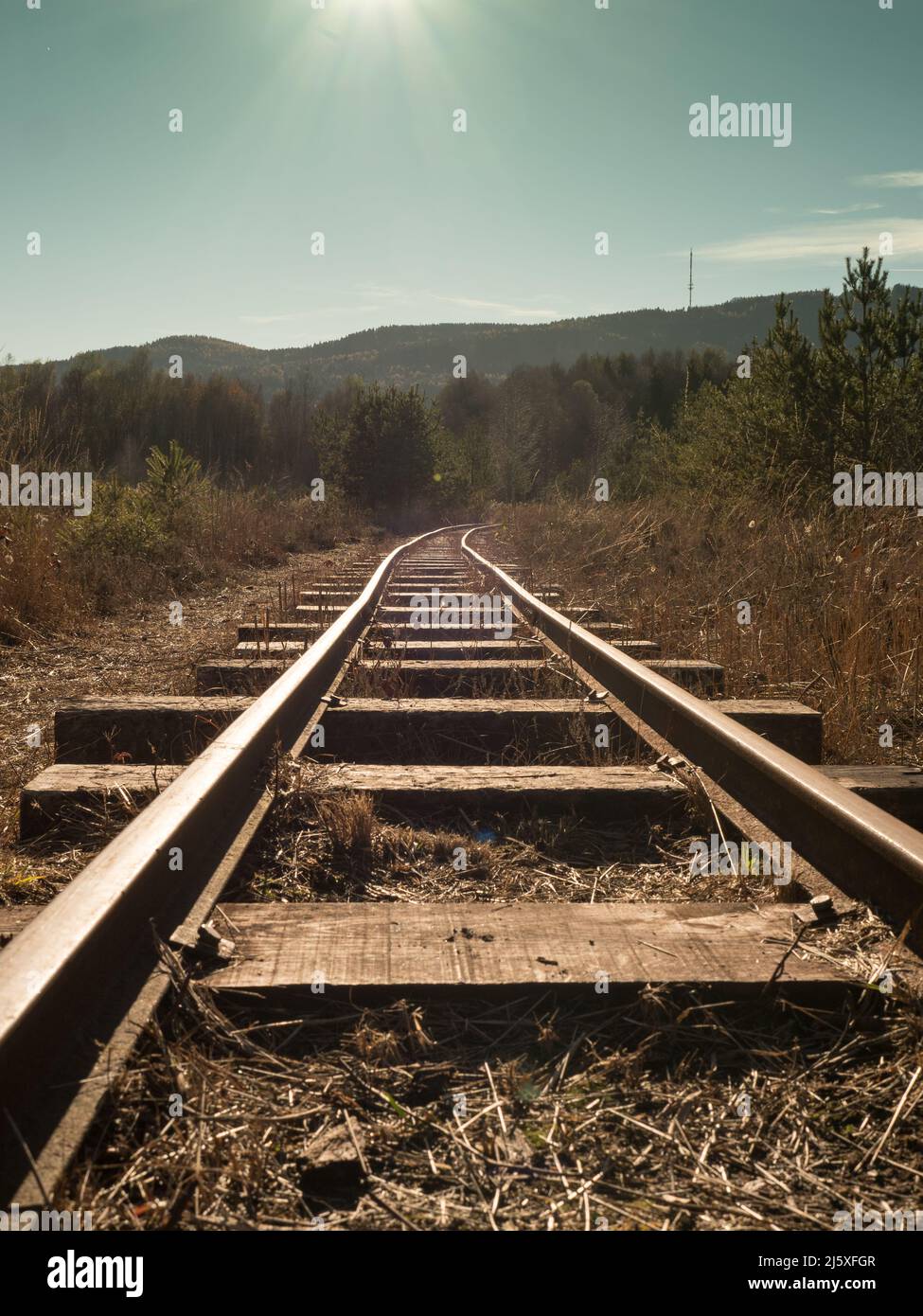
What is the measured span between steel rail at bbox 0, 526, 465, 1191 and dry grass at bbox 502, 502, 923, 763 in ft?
7.56

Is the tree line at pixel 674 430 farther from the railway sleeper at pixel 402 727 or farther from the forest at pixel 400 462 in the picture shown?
the railway sleeper at pixel 402 727

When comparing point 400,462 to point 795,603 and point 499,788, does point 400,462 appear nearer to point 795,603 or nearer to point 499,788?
point 795,603

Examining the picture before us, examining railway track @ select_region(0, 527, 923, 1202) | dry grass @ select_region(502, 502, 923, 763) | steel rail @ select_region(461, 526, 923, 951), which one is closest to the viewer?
railway track @ select_region(0, 527, 923, 1202)

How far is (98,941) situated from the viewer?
4.77 ft

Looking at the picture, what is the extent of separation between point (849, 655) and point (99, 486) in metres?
8.35

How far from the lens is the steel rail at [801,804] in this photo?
1812 mm

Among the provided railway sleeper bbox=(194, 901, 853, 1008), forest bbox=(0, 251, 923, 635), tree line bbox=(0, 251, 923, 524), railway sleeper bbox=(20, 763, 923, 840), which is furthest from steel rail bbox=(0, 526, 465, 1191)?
tree line bbox=(0, 251, 923, 524)

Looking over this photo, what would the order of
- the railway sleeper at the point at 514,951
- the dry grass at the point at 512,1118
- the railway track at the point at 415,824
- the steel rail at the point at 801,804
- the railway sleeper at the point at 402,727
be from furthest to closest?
the railway sleeper at the point at 402,727, the steel rail at the point at 801,804, the railway sleeper at the point at 514,951, the railway track at the point at 415,824, the dry grass at the point at 512,1118

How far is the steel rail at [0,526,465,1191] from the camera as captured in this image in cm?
118

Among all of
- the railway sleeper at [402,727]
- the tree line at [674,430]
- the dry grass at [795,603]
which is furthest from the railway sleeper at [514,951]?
the tree line at [674,430]

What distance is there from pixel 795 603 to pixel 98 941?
15.5 feet

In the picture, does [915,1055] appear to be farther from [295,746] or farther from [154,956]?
[295,746]

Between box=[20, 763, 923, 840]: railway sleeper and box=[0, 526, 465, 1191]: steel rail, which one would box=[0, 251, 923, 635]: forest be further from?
box=[0, 526, 465, 1191]: steel rail

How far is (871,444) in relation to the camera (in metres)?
11.5
